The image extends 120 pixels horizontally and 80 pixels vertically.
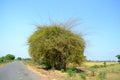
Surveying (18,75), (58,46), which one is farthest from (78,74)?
(58,46)

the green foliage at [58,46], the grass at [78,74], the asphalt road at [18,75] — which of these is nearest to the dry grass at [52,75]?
the grass at [78,74]

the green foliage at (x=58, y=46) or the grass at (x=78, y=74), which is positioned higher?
the green foliage at (x=58, y=46)

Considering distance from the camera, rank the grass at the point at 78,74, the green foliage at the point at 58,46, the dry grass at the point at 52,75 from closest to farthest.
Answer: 1. the grass at the point at 78,74
2. the dry grass at the point at 52,75
3. the green foliage at the point at 58,46

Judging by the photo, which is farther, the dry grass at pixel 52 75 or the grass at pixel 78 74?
the dry grass at pixel 52 75

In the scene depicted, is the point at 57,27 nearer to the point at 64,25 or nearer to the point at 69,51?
the point at 64,25

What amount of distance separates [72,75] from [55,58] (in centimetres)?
1099

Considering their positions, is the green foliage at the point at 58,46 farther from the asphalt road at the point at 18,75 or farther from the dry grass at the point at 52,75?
the asphalt road at the point at 18,75

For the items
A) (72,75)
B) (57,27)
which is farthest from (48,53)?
(72,75)

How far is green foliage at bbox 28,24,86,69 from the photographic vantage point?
31.5 m

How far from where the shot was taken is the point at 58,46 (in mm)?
31672

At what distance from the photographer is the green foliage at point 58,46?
1241 inches

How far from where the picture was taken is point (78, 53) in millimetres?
31891

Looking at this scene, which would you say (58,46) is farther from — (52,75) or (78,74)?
(52,75)

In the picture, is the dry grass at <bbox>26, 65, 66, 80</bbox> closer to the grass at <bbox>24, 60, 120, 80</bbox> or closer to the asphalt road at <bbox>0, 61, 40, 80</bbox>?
the grass at <bbox>24, 60, 120, 80</bbox>
